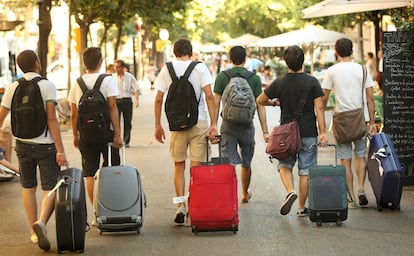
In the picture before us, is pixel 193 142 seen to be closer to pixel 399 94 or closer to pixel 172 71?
pixel 172 71

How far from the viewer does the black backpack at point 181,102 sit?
9.60 meters

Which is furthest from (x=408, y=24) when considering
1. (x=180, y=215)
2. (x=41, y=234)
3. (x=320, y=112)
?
(x=41, y=234)

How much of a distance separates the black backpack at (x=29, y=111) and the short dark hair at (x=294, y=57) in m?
2.51

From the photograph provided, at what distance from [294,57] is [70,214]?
2939 millimetres

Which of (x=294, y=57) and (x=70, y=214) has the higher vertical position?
(x=294, y=57)

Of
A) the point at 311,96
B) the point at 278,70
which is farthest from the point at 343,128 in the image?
the point at 278,70

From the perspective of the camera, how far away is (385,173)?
10.1 m

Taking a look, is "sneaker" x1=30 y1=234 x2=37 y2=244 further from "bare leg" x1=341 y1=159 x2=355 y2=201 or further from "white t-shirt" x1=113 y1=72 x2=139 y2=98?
"white t-shirt" x1=113 y1=72 x2=139 y2=98

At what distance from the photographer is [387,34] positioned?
11969mm

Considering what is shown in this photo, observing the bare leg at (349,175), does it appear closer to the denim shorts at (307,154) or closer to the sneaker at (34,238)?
the denim shorts at (307,154)

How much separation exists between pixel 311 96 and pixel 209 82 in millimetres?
1036

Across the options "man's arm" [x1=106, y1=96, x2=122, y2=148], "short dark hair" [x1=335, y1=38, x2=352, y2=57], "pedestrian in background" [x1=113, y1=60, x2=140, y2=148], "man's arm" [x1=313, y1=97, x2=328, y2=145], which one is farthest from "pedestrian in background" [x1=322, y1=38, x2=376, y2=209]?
"pedestrian in background" [x1=113, y1=60, x2=140, y2=148]

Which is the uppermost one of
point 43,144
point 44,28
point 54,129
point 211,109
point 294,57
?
point 44,28

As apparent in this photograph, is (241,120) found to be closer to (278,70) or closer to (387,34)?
(387,34)
